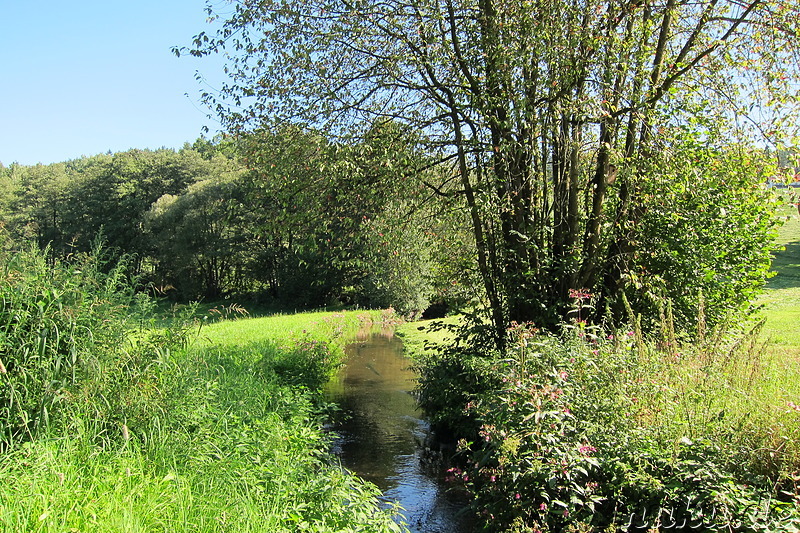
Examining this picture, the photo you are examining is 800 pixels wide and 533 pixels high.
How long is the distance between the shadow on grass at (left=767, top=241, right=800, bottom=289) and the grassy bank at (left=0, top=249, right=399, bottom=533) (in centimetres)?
2481

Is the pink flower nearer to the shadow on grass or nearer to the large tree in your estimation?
the large tree

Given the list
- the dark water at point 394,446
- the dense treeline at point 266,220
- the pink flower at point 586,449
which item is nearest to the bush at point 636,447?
the pink flower at point 586,449

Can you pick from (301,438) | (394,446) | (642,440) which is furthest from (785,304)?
(301,438)

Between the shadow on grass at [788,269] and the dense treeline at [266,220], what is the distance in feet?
61.2

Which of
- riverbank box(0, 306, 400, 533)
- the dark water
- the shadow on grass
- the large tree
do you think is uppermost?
the large tree

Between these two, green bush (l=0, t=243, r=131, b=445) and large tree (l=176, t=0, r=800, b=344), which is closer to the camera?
green bush (l=0, t=243, r=131, b=445)

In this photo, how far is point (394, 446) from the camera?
920 centimetres

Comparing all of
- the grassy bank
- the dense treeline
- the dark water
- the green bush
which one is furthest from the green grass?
the green bush

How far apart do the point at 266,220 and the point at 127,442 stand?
656cm

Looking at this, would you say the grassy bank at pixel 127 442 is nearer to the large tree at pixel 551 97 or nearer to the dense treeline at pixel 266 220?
the dense treeline at pixel 266 220

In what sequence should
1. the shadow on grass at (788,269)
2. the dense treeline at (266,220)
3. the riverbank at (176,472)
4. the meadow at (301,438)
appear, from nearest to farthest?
the riverbank at (176,472), the meadow at (301,438), the dense treeline at (266,220), the shadow on grass at (788,269)

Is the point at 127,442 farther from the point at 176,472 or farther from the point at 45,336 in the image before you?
the point at 45,336

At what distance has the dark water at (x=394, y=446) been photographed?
265 inches

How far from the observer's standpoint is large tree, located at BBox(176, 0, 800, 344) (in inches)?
321
